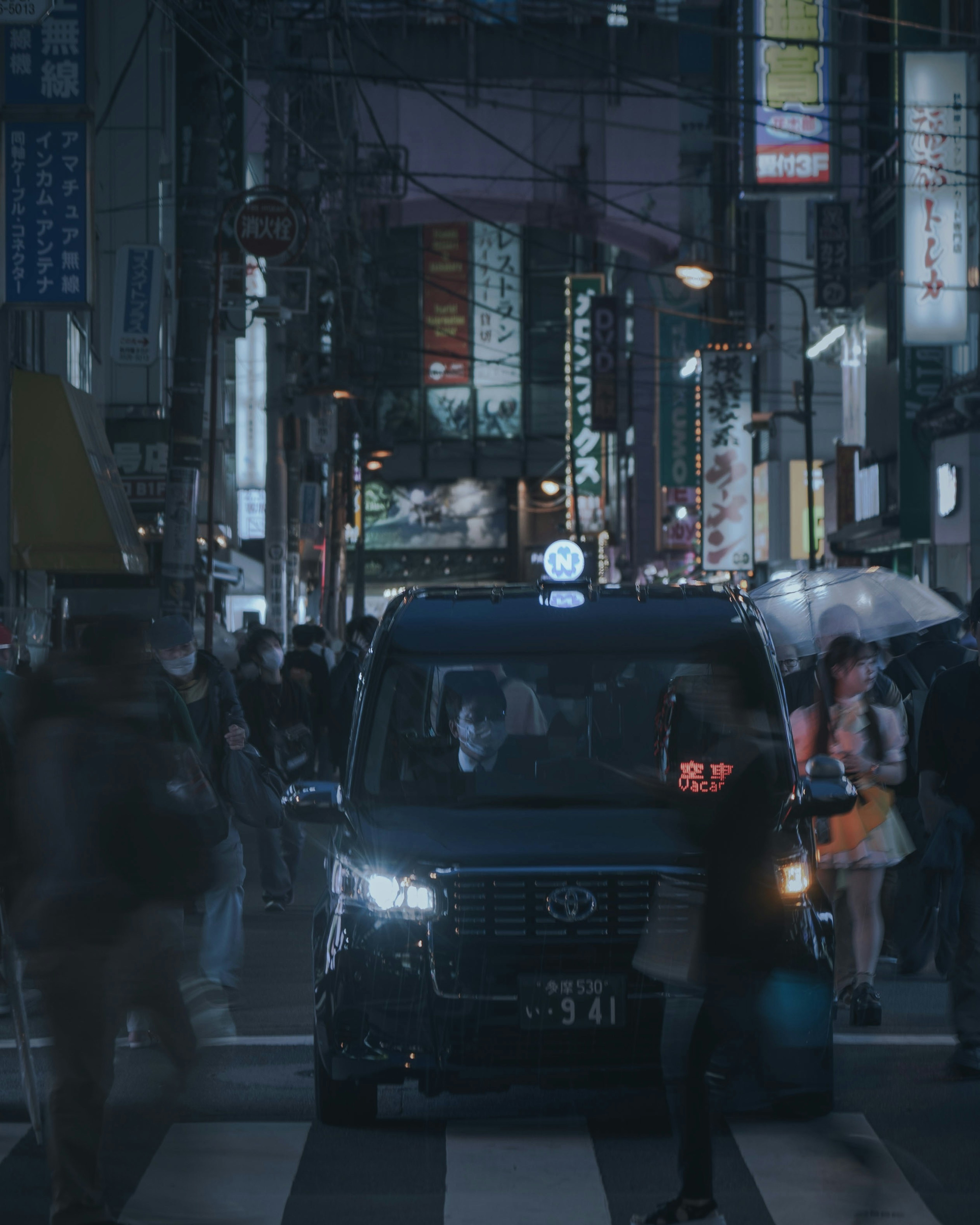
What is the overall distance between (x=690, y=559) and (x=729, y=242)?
1509 cm

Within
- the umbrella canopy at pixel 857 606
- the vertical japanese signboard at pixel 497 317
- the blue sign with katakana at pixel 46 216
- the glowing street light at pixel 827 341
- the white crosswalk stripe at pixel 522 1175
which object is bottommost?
the white crosswalk stripe at pixel 522 1175

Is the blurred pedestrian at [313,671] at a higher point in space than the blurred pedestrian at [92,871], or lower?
higher

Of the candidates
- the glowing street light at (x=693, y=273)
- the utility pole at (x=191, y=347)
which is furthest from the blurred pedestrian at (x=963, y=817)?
the glowing street light at (x=693, y=273)

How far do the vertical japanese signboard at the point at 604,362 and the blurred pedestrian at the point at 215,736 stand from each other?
56.1 m

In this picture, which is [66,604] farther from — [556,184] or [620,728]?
[556,184]

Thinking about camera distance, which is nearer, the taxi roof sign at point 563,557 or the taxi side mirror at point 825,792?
the taxi side mirror at point 825,792

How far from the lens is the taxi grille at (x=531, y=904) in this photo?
5.99 metres

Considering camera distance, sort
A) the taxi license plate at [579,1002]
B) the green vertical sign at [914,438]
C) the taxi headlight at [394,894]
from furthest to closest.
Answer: the green vertical sign at [914,438] < the taxi headlight at [394,894] < the taxi license plate at [579,1002]

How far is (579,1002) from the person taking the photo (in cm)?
595

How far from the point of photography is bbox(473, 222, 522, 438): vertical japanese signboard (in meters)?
76.0

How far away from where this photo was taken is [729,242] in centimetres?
5744

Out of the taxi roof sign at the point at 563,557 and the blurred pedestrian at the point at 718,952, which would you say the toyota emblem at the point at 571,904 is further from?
the taxi roof sign at the point at 563,557

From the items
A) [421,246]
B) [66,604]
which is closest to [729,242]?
[421,246]

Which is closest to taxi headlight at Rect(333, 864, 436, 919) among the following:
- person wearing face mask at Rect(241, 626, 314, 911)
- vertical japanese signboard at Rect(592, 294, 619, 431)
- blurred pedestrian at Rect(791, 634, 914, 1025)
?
blurred pedestrian at Rect(791, 634, 914, 1025)
